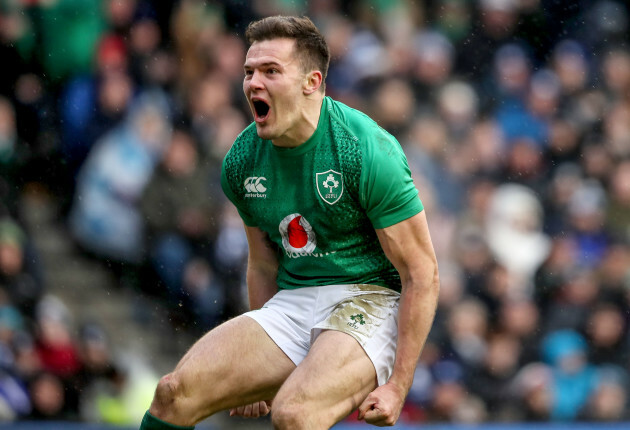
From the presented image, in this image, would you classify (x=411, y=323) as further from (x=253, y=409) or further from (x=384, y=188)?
(x=253, y=409)

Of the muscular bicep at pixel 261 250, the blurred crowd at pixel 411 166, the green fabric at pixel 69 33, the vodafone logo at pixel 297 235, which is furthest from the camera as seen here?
the green fabric at pixel 69 33

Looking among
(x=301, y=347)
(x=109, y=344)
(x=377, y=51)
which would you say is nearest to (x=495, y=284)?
(x=377, y=51)

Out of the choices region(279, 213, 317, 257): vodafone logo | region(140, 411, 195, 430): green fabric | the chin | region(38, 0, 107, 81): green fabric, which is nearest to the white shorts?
region(279, 213, 317, 257): vodafone logo

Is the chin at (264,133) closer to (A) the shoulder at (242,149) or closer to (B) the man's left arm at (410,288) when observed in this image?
(A) the shoulder at (242,149)

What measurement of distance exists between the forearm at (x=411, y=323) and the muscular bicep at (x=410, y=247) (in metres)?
0.02

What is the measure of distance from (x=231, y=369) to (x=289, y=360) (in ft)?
0.87

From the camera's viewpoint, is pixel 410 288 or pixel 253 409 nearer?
pixel 410 288

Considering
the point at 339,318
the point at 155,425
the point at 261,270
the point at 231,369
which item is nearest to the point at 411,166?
the point at 261,270

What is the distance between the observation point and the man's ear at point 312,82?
3930 millimetres

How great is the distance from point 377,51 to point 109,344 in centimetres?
320

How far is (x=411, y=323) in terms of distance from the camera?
3844 millimetres

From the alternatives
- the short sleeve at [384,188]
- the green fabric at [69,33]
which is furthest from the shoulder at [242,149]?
the green fabric at [69,33]

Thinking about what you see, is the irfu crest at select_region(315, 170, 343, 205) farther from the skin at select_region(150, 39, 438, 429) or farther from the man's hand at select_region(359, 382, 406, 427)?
the man's hand at select_region(359, 382, 406, 427)

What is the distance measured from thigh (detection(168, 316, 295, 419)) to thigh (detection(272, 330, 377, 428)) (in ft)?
0.60
